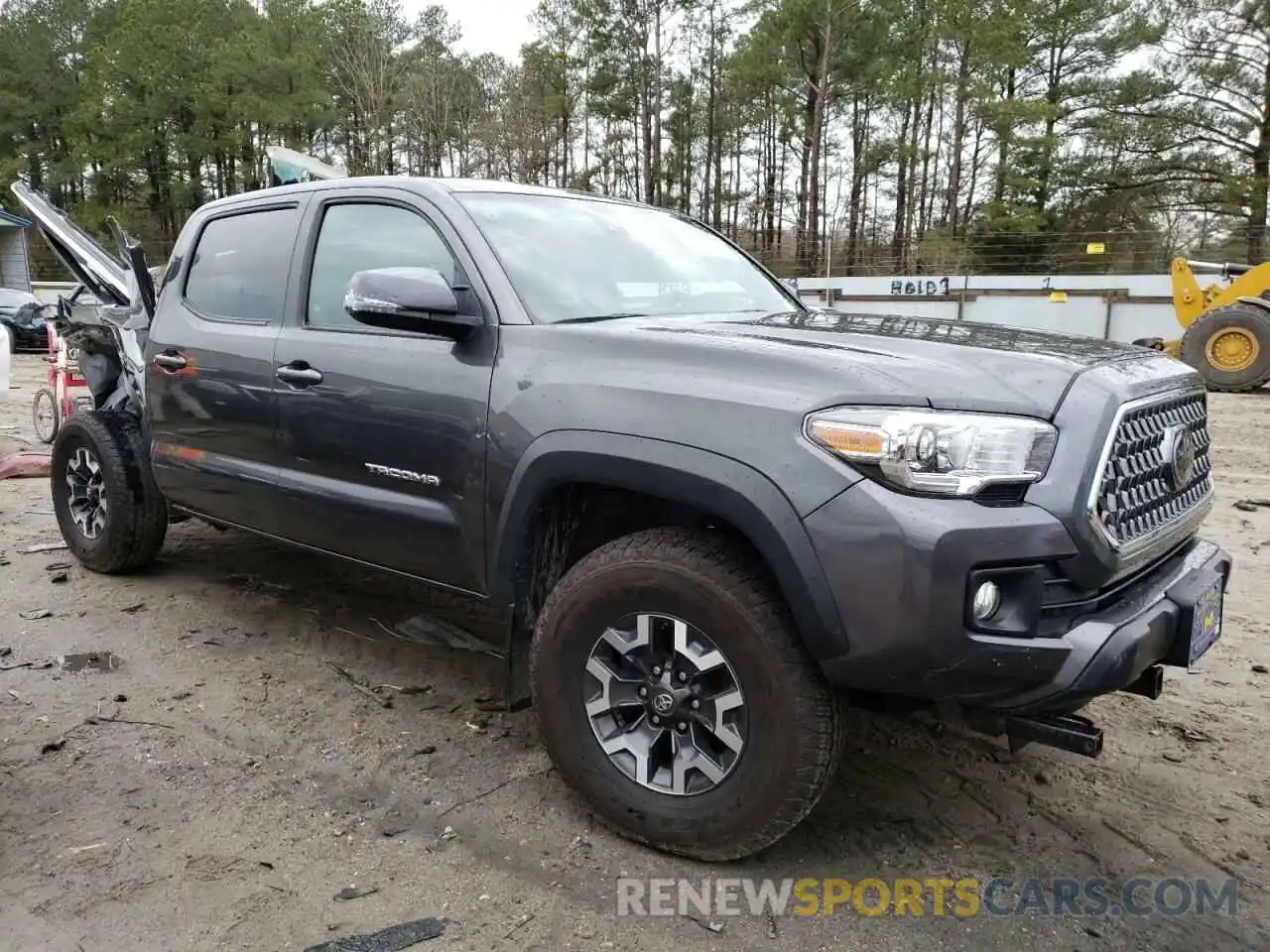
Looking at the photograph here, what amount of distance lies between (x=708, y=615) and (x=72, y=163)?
49919 mm

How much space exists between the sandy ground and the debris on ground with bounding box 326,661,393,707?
3 centimetres

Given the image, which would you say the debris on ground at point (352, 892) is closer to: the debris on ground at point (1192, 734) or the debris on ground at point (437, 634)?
the debris on ground at point (437, 634)

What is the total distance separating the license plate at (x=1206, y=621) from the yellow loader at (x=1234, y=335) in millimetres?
10983

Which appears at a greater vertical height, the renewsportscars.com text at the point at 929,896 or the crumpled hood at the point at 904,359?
the crumpled hood at the point at 904,359

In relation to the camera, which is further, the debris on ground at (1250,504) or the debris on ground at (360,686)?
the debris on ground at (1250,504)

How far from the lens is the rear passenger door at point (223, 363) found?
363cm

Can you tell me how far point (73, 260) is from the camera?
574cm

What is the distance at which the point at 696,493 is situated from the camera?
229 centimetres

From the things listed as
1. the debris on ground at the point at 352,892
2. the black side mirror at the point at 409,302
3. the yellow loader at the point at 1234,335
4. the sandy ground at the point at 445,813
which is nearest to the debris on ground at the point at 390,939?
the sandy ground at the point at 445,813

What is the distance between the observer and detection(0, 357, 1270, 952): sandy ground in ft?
7.43

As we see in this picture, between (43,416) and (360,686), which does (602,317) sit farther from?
(43,416)

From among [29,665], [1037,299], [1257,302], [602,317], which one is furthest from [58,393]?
[1037,299]

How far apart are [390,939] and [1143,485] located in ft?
7.05

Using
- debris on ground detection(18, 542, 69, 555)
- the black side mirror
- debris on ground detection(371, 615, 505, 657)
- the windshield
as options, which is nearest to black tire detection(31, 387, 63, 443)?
debris on ground detection(18, 542, 69, 555)
